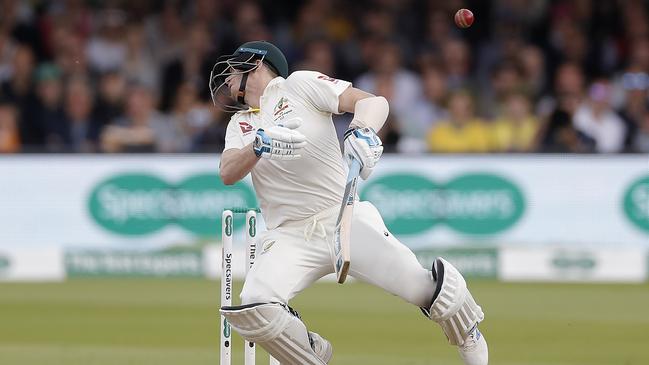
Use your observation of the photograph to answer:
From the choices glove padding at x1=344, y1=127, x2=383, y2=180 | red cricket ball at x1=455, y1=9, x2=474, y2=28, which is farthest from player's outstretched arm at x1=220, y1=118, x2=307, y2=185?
red cricket ball at x1=455, y1=9, x2=474, y2=28

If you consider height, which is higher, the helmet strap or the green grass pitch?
the helmet strap

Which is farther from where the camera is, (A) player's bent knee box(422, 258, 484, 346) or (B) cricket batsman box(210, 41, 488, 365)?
(A) player's bent knee box(422, 258, 484, 346)

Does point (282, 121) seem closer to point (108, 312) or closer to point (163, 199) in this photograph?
point (108, 312)

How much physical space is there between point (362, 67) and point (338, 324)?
481 cm

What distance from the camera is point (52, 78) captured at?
12.6 m

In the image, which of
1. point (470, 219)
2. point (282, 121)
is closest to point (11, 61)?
point (470, 219)

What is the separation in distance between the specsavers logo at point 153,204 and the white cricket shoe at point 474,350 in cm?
605

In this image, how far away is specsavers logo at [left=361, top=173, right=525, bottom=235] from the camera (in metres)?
11.1

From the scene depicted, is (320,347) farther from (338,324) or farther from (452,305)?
(338,324)

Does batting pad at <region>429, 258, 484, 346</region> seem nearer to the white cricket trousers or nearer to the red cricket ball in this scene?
the white cricket trousers

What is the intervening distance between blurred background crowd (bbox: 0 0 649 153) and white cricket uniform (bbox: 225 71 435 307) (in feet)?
20.2

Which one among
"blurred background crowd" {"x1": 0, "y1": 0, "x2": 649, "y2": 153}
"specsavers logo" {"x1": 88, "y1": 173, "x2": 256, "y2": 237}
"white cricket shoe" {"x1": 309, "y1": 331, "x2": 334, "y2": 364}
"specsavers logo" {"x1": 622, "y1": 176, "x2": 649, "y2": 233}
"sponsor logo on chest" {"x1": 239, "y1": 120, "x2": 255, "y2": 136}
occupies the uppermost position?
"sponsor logo on chest" {"x1": 239, "y1": 120, "x2": 255, "y2": 136}

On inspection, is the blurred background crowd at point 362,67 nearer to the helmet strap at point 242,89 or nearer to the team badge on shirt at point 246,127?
the helmet strap at point 242,89

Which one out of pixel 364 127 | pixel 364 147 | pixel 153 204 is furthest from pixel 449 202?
pixel 364 147
